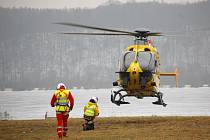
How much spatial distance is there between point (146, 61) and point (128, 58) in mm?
949

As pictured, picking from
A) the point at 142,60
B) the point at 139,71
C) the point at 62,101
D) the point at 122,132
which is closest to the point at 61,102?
the point at 62,101

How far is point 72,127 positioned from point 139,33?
7568 millimetres

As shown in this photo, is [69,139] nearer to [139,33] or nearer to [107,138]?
[107,138]

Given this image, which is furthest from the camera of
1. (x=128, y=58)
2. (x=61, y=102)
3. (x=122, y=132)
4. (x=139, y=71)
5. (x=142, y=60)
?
(x=128, y=58)

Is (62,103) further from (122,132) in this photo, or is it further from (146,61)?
(146,61)

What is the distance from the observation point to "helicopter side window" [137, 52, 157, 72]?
36509 mm

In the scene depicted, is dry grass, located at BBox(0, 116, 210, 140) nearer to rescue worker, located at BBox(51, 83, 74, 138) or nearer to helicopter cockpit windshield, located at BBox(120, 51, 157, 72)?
rescue worker, located at BBox(51, 83, 74, 138)

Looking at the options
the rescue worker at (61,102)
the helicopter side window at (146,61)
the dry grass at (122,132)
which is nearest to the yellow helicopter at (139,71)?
the helicopter side window at (146,61)

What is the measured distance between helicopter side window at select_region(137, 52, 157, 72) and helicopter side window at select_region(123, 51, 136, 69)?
0.31 meters

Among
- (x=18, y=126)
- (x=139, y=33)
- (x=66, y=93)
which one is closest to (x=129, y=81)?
(x=139, y=33)

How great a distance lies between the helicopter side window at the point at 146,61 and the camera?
36509mm

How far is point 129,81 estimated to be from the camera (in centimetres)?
3631

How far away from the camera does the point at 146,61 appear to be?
3675 centimetres

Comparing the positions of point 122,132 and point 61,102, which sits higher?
point 61,102
